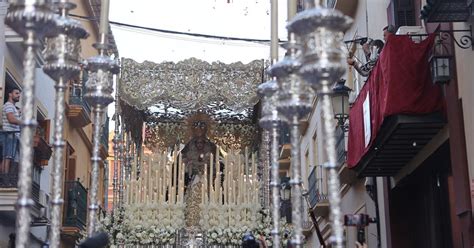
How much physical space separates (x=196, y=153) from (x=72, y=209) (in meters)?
5.99

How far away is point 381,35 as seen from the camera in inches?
440

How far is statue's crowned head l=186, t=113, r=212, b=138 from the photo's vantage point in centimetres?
1005

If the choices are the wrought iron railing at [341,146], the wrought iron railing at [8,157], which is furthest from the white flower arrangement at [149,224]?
the wrought iron railing at [341,146]

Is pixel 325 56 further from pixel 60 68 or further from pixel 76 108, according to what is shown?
pixel 76 108

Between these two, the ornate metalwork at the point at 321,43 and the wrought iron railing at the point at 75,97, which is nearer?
the ornate metalwork at the point at 321,43

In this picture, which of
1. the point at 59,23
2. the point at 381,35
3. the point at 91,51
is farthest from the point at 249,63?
the point at 91,51

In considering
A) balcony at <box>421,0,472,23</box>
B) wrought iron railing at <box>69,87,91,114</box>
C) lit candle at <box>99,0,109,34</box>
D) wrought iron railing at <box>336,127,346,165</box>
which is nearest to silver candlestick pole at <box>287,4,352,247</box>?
lit candle at <box>99,0,109,34</box>

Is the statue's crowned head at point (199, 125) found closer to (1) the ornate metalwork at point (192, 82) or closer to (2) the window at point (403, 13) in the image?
(1) the ornate metalwork at point (192, 82)

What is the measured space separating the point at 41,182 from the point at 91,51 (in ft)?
18.1

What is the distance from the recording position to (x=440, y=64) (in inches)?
294

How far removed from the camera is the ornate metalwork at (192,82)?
9406mm

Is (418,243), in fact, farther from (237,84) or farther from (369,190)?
(237,84)

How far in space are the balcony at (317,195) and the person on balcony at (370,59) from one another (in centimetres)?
520

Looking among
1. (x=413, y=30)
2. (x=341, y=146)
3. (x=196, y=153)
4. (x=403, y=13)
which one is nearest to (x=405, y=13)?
(x=403, y=13)
